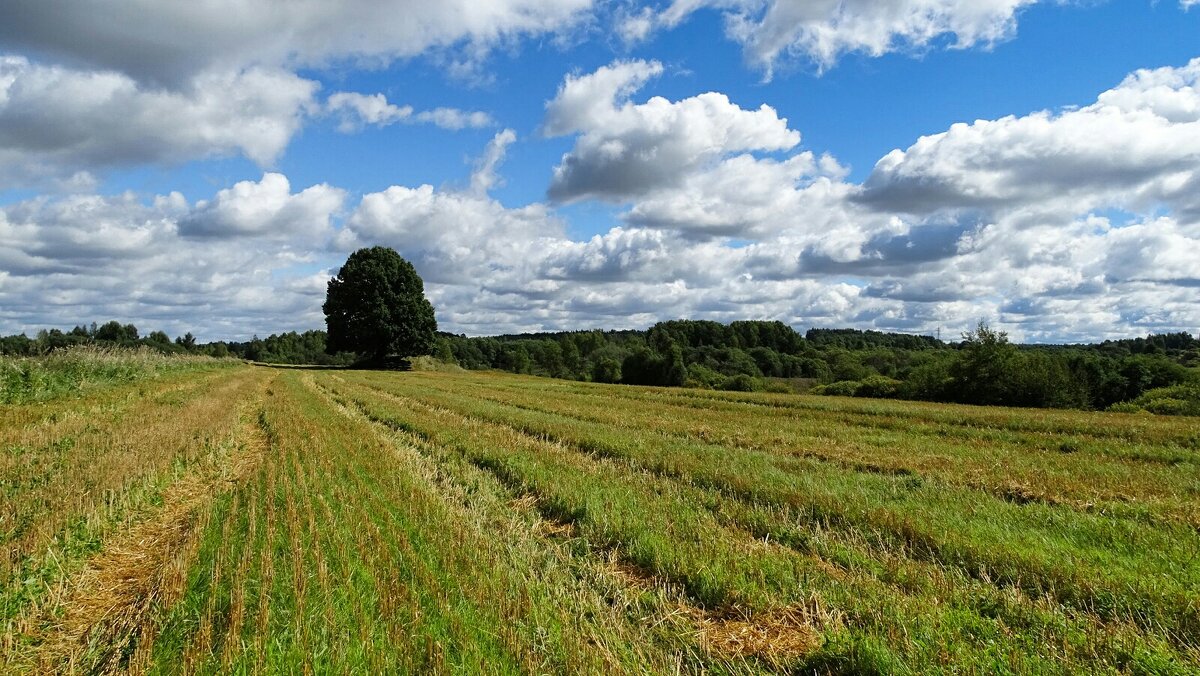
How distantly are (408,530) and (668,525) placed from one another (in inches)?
119

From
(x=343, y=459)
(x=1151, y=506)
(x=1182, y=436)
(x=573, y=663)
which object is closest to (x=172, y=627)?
(x=573, y=663)

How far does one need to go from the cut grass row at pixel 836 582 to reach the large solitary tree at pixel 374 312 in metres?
57.7

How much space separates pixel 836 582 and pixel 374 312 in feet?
206

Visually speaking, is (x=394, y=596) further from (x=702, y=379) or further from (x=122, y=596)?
(x=702, y=379)

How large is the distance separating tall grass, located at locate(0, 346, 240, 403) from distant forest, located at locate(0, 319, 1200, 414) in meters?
1.50

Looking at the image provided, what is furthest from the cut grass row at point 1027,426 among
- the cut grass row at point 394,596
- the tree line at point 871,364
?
the tree line at point 871,364

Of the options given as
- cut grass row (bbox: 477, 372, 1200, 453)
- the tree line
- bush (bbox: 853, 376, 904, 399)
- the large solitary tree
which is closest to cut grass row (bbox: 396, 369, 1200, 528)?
cut grass row (bbox: 477, 372, 1200, 453)

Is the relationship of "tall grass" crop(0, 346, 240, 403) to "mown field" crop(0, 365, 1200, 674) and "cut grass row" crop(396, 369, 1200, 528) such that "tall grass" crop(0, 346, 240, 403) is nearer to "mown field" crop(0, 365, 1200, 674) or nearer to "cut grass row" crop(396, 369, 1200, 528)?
"mown field" crop(0, 365, 1200, 674)

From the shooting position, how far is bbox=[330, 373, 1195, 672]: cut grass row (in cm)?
407

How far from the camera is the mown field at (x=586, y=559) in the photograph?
4.28m

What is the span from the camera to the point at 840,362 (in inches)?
3718

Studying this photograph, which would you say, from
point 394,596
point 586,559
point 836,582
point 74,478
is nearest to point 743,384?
point 586,559

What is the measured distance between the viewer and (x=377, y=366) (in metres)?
65.5

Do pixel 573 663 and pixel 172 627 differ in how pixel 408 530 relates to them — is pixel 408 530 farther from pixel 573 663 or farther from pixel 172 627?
pixel 573 663
